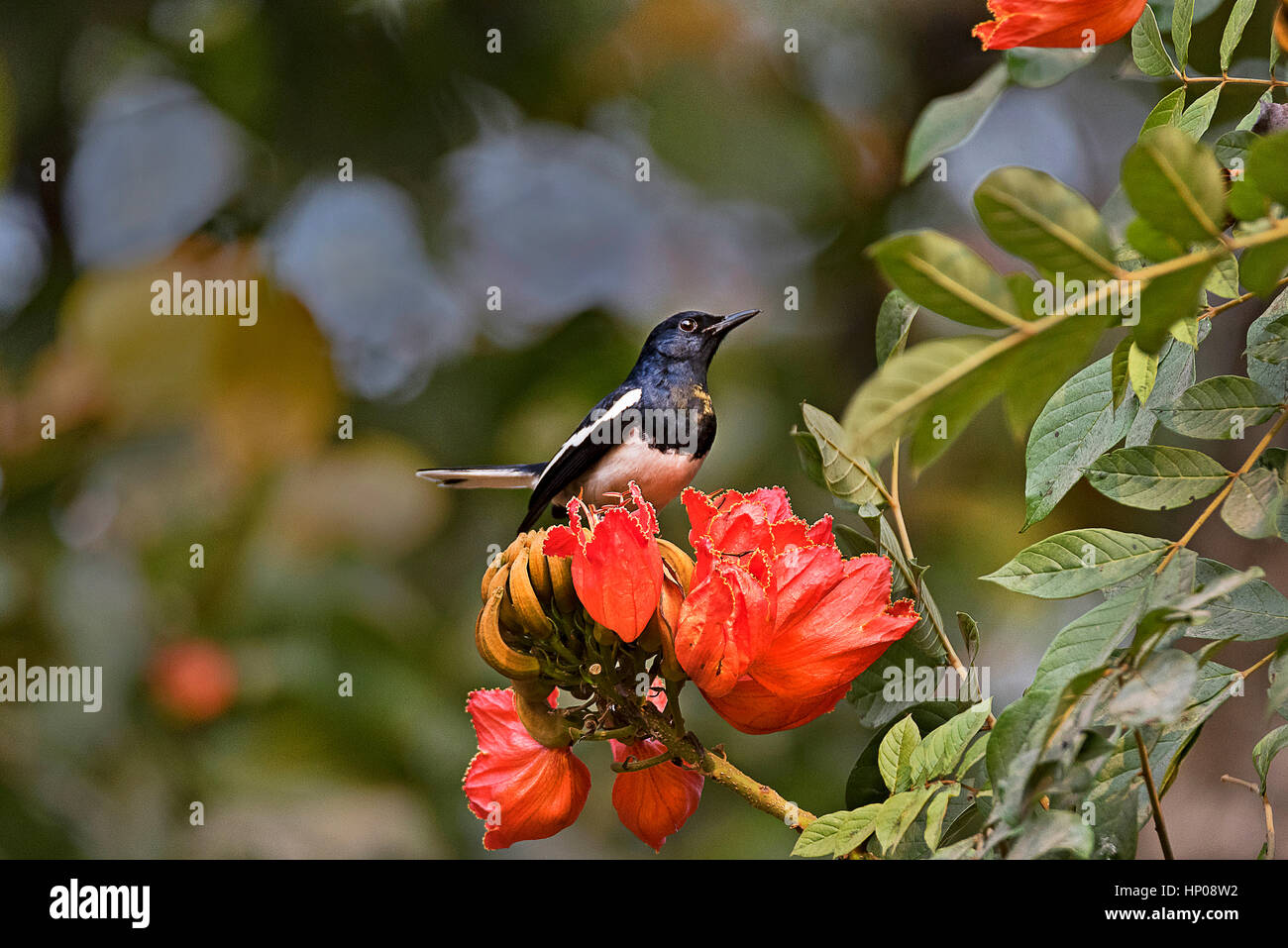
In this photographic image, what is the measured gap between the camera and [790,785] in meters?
2.76

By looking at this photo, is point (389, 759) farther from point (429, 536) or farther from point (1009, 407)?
point (1009, 407)

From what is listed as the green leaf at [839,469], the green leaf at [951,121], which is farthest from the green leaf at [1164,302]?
the green leaf at [951,121]

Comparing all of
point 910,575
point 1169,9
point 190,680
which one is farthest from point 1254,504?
point 190,680

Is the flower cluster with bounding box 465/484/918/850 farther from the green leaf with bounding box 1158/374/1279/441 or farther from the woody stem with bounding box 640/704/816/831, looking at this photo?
the green leaf with bounding box 1158/374/1279/441

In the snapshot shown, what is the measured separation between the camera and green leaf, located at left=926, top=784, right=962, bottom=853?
2.15ft

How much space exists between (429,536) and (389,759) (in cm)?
71

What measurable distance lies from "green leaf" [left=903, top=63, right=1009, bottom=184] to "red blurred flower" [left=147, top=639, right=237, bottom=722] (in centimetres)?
205

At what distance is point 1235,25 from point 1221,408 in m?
0.31

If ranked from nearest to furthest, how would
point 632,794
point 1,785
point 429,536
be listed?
point 632,794 < point 1,785 < point 429,536

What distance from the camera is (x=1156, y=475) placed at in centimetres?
74

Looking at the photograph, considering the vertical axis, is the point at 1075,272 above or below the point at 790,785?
above

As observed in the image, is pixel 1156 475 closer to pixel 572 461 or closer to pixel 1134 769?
pixel 1134 769

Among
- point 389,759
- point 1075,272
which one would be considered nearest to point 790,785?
point 389,759
